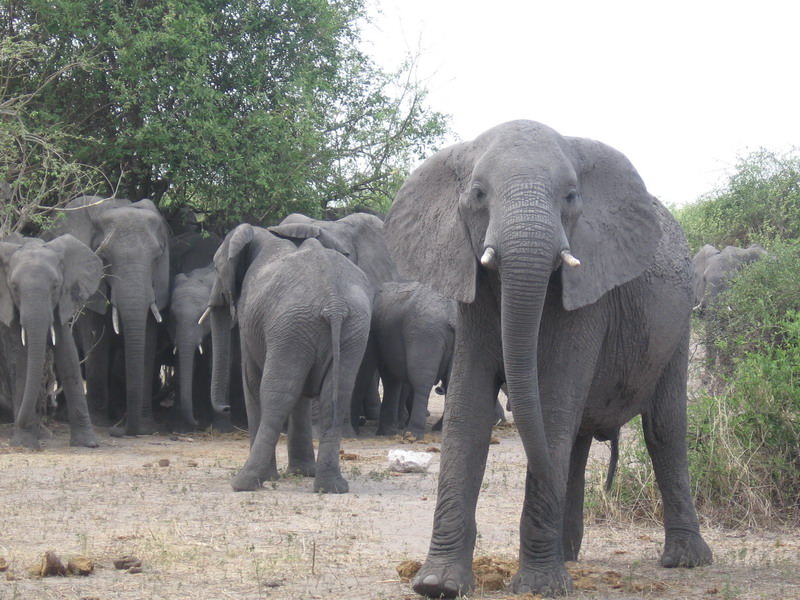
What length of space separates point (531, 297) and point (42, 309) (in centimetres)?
847

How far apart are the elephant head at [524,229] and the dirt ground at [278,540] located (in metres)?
1.32

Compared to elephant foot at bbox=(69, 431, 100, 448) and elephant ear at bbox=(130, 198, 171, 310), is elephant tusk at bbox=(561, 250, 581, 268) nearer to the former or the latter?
elephant foot at bbox=(69, 431, 100, 448)

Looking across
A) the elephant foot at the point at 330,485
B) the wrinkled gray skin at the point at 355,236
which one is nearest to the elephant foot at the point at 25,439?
the wrinkled gray skin at the point at 355,236

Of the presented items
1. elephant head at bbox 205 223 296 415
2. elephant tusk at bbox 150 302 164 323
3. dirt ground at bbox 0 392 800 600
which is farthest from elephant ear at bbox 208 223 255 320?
elephant tusk at bbox 150 302 164 323

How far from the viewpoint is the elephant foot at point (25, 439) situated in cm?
1273

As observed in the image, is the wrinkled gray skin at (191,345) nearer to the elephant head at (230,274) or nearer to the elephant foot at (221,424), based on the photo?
the elephant foot at (221,424)

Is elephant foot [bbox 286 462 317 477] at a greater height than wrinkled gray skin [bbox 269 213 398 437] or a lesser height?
lesser

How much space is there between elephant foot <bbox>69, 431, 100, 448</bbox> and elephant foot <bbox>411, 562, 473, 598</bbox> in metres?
8.24

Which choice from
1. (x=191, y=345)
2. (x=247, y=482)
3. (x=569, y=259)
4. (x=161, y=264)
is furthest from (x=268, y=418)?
(x=161, y=264)

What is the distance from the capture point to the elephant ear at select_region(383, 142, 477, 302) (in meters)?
5.62

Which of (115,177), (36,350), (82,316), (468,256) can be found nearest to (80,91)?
(115,177)

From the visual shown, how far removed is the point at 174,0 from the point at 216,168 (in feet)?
7.04

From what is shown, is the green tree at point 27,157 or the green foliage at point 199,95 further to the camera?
the green foliage at point 199,95

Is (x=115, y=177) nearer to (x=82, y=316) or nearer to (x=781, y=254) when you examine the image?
(x=82, y=316)
